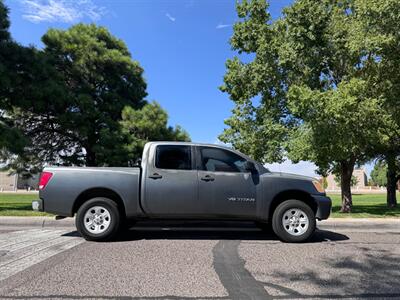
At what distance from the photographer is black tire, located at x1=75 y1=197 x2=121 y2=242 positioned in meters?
7.20

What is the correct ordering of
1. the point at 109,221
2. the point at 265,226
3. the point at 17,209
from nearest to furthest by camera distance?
the point at 109,221
the point at 265,226
the point at 17,209

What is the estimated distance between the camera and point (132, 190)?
288 inches

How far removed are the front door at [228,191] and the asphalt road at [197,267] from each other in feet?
2.01

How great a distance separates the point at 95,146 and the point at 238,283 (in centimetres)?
1742

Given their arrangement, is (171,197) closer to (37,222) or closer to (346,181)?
(37,222)

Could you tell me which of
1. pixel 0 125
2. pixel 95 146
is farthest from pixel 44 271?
pixel 95 146

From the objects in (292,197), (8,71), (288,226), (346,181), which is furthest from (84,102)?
(288,226)

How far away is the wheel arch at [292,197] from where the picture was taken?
752cm

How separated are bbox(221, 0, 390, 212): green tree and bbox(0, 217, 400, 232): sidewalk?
369 centimetres

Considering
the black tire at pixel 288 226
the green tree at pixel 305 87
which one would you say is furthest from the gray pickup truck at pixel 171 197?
the green tree at pixel 305 87

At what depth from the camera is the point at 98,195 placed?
7.48 m

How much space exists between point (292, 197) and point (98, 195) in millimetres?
3758

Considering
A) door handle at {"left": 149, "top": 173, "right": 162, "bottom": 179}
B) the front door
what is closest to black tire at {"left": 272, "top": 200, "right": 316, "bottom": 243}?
the front door

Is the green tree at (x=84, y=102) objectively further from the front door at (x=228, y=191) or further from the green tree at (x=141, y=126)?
the front door at (x=228, y=191)
